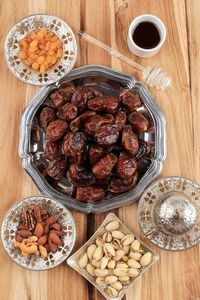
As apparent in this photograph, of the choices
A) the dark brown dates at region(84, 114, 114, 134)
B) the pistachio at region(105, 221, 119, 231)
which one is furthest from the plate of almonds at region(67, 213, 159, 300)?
the dark brown dates at region(84, 114, 114, 134)

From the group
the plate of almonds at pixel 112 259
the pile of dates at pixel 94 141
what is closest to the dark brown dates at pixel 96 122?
the pile of dates at pixel 94 141

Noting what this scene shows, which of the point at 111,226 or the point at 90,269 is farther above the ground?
the point at 111,226

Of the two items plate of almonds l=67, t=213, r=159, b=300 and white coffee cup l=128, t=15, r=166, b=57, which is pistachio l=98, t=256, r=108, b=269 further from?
white coffee cup l=128, t=15, r=166, b=57

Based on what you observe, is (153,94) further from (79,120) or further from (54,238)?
(54,238)

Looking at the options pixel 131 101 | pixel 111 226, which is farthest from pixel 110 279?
pixel 131 101

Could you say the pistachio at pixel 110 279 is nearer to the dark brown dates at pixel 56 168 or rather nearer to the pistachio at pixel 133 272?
the pistachio at pixel 133 272
